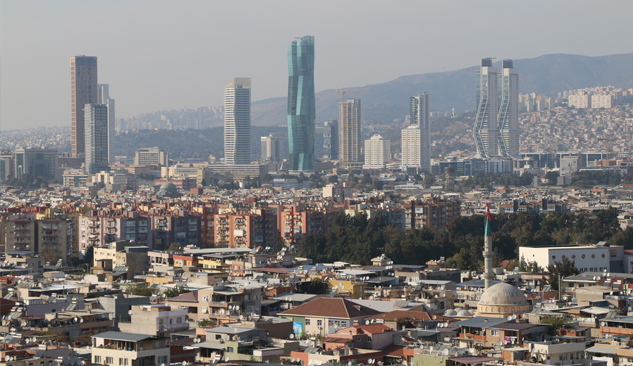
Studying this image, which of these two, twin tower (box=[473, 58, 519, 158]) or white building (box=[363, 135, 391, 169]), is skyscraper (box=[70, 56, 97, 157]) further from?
twin tower (box=[473, 58, 519, 158])

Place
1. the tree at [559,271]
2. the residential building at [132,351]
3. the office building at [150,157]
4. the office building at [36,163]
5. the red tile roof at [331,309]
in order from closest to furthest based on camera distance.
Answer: the residential building at [132,351], the red tile roof at [331,309], the tree at [559,271], the office building at [36,163], the office building at [150,157]

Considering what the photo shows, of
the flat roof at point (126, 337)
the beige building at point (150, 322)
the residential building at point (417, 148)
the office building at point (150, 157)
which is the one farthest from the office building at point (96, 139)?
the flat roof at point (126, 337)

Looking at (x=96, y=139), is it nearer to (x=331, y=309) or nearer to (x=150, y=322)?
(x=331, y=309)

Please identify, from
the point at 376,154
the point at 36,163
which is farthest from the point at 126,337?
the point at 376,154

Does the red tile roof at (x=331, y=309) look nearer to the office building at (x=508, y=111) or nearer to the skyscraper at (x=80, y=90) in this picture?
the skyscraper at (x=80, y=90)

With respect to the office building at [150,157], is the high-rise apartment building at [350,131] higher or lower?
higher

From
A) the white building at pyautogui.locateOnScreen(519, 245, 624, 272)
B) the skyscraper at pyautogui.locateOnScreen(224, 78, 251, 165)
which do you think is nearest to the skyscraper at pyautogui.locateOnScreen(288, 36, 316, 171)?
the skyscraper at pyautogui.locateOnScreen(224, 78, 251, 165)
